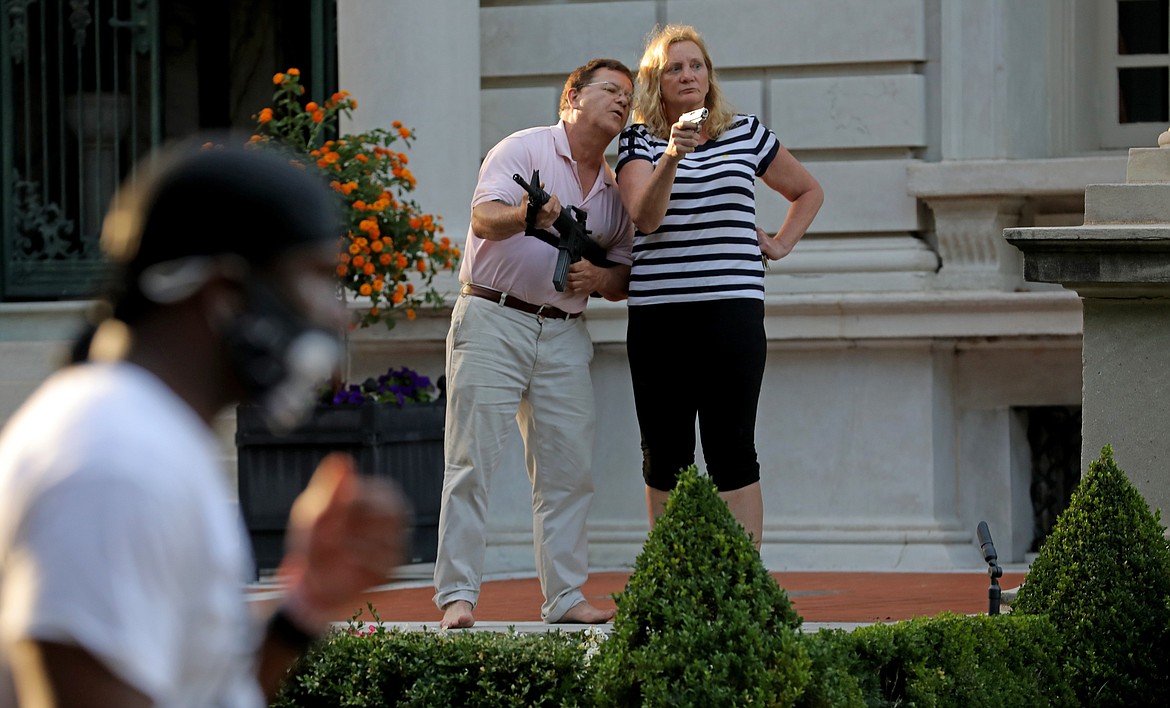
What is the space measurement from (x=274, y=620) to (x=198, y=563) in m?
0.24

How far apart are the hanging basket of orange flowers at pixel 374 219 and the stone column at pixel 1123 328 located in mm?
3954

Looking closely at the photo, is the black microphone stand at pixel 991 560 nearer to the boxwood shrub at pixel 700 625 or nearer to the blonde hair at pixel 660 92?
the boxwood shrub at pixel 700 625

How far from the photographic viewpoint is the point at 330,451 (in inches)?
366

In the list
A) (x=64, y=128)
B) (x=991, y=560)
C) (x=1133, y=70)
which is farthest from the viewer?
(x=64, y=128)

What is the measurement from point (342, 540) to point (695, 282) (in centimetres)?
445

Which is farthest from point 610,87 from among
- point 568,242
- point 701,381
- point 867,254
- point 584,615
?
point 867,254

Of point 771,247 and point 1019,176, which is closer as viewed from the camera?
point 771,247

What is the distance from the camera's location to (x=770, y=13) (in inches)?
396

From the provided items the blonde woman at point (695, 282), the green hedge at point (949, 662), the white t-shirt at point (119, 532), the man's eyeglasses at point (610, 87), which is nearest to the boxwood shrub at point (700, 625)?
the green hedge at point (949, 662)

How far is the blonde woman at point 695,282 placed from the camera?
6.38m

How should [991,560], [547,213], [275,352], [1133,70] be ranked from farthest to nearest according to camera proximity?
[1133,70] → [547,213] → [991,560] → [275,352]

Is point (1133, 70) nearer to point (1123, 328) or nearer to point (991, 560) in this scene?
point (1123, 328)

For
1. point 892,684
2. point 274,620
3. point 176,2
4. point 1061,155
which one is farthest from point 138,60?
point 274,620

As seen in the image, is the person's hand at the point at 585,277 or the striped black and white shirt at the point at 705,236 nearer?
the striped black and white shirt at the point at 705,236
